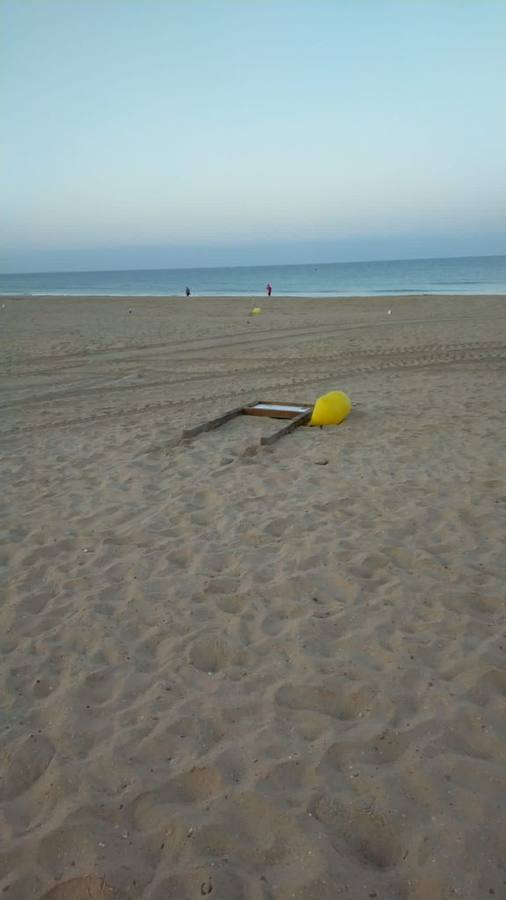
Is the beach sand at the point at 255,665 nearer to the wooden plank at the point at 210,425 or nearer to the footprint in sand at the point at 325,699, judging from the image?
the footprint in sand at the point at 325,699

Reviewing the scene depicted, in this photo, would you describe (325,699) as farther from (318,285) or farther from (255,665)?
(318,285)

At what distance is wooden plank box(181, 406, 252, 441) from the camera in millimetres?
6958

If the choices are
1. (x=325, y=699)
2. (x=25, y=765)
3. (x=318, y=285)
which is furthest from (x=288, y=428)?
(x=318, y=285)

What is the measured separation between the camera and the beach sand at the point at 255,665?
203 cm

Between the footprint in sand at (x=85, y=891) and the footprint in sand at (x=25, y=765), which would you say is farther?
the footprint in sand at (x=25, y=765)

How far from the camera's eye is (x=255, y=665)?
9.79ft

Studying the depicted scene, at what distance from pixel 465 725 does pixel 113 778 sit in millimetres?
1522

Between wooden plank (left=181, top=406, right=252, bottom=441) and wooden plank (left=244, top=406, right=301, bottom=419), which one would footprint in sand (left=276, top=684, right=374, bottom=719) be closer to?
wooden plank (left=181, top=406, right=252, bottom=441)

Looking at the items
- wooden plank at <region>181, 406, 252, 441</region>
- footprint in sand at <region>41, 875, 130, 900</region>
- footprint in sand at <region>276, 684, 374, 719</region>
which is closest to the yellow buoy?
wooden plank at <region>181, 406, 252, 441</region>

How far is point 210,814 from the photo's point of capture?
2170 mm

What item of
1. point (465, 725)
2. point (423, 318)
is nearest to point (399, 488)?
point (465, 725)

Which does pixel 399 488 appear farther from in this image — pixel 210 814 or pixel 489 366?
pixel 489 366

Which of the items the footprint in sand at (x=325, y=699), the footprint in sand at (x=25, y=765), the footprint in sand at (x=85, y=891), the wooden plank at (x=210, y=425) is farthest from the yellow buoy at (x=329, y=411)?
the footprint in sand at (x=85, y=891)

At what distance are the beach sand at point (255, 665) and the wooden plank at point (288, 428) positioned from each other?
19 centimetres
